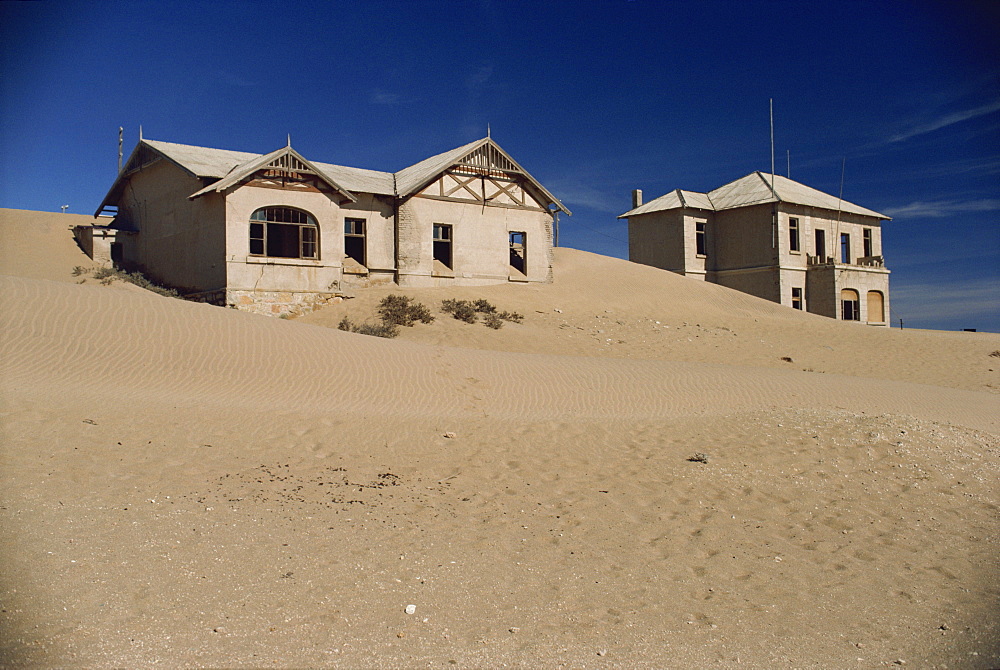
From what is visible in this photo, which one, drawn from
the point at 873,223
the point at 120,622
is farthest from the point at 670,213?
the point at 120,622

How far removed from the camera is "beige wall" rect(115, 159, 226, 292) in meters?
21.5

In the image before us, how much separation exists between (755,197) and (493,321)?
21.7 metres

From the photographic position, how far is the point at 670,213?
122 feet

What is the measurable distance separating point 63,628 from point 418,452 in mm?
5054

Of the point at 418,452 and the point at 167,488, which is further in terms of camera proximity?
the point at 418,452

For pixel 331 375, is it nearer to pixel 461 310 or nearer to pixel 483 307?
pixel 461 310

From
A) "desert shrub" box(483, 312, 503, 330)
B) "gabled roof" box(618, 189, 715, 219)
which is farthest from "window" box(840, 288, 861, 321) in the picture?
"desert shrub" box(483, 312, 503, 330)

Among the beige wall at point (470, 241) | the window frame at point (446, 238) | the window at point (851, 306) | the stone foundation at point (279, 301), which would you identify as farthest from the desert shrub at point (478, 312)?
the window at point (851, 306)

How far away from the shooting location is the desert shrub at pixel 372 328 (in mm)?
18266

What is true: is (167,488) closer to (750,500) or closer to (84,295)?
(750,500)

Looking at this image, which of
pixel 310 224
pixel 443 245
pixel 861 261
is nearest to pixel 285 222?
pixel 310 224

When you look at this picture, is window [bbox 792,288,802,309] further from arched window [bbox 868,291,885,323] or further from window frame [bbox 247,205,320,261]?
window frame [bbox 247,205,320,261]

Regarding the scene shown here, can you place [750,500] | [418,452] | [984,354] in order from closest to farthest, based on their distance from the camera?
[750,500], [418,452], [984,354]

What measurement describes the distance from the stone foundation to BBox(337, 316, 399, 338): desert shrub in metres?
2.73
